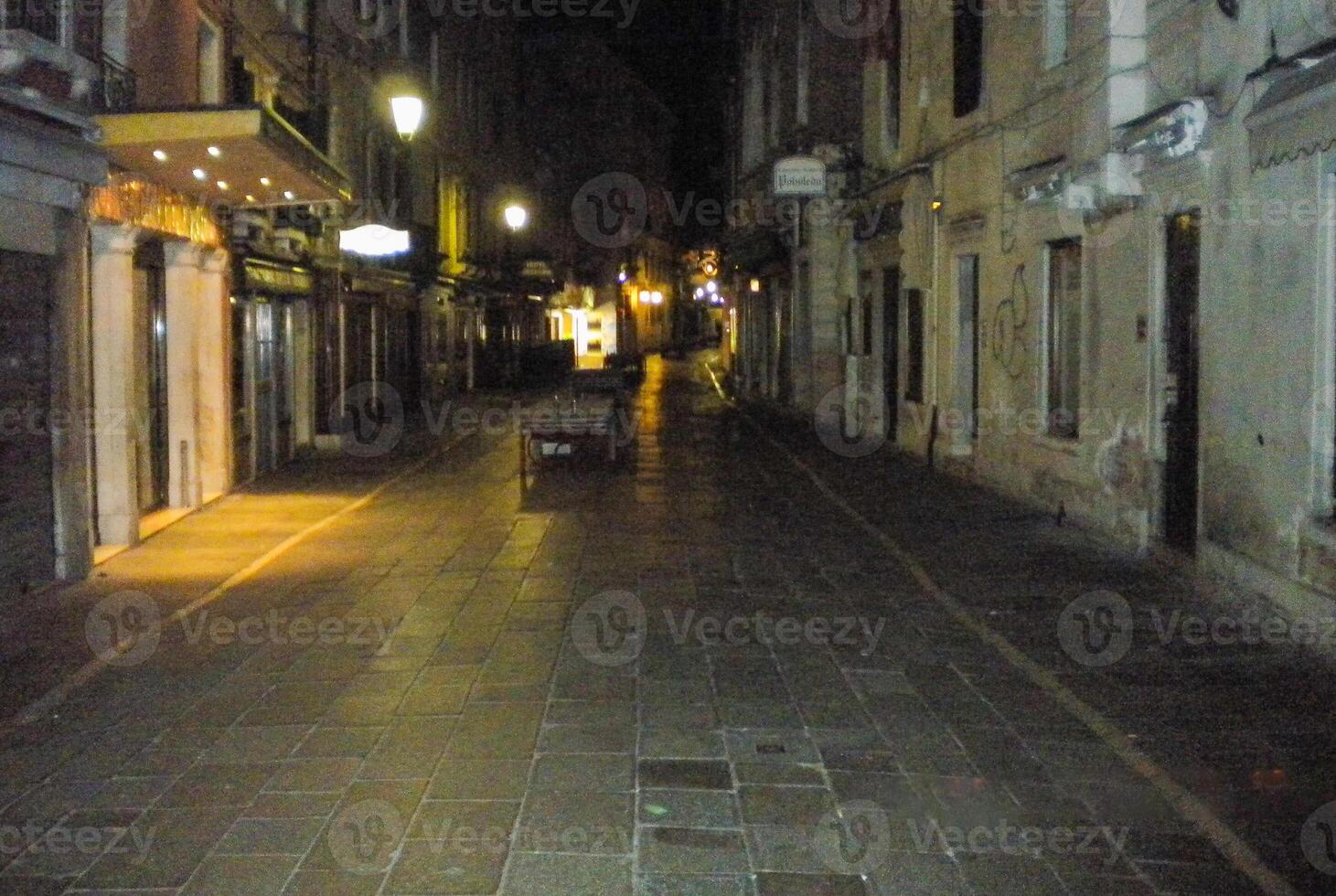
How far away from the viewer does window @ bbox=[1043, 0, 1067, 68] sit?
1400cm

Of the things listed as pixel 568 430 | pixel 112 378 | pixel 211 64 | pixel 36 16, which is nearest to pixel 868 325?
pixel 568 430

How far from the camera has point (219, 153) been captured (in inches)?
484

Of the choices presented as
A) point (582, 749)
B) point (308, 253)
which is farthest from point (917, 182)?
point (582, 749)

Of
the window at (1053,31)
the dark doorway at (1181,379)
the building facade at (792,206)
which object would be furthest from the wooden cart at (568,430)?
the dark doorway at (1181,379)

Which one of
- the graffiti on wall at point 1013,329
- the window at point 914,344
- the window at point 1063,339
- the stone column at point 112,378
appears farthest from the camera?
the window at point 914,344

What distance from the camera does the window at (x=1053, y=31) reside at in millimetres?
14000

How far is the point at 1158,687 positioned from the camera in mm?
7773

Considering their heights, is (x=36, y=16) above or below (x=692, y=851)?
above

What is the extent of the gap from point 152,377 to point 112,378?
206 cm

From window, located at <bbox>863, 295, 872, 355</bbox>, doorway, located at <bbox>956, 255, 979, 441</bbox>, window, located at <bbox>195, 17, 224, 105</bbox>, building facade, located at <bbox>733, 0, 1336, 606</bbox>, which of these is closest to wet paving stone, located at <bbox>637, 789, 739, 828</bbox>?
building facade, located at <bbox>733, 0, 1336, 606</bbox>

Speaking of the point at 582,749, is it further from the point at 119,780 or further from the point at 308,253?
the point at 308,253

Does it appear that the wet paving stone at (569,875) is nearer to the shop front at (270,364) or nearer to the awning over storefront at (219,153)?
the awning over storefront at (219,153)

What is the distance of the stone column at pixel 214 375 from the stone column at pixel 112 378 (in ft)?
10.5

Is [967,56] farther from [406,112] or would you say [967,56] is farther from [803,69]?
[803,69]
